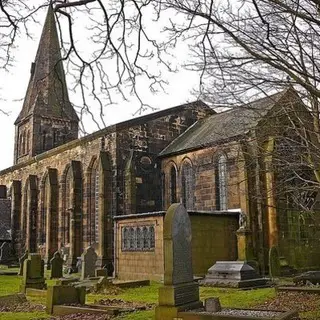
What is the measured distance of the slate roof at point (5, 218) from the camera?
37.4 metres

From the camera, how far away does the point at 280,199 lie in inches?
810

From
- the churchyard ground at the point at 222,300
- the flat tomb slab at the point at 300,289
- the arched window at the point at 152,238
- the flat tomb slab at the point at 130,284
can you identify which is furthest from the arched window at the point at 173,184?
the flat tomb slab at the point at 300,289

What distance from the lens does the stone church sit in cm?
1952

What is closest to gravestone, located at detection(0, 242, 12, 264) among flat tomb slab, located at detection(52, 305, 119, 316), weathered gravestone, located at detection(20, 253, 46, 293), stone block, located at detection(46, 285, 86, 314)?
weathered gravestone, located at detection(20, 253, 46, 293)

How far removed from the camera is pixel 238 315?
8367 millimetres

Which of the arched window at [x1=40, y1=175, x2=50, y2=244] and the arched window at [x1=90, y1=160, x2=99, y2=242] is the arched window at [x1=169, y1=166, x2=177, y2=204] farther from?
the arched window at [x1=40, y1=175, x2=50, y2=244]

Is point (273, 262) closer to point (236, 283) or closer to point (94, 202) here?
point (236, 283)

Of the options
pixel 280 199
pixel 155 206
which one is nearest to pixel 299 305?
pixel 280 199

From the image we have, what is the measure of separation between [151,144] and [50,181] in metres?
8.26

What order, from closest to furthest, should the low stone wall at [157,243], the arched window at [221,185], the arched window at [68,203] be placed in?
the low stone wall at [157,243]
the arched window at [221,185]
the arched window at [68,203]

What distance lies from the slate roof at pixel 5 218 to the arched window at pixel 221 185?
67.1 feet

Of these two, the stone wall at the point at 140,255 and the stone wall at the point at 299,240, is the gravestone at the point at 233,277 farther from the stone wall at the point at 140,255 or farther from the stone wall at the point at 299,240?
the stone wall at the point at 299,240

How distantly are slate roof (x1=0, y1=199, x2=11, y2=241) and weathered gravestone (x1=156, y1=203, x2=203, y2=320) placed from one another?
1188 inches

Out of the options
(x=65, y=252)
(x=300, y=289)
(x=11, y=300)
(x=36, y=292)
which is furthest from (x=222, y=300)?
(x=65, y=252)
